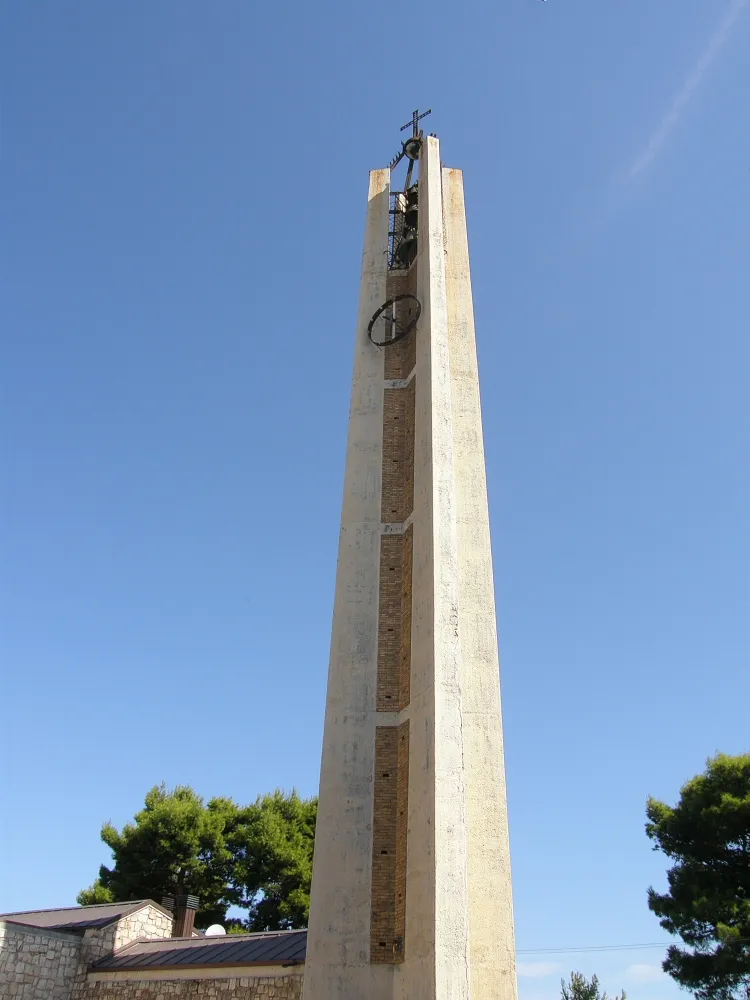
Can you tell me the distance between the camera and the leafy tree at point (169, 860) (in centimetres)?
2791

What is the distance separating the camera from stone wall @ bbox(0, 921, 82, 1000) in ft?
46.9

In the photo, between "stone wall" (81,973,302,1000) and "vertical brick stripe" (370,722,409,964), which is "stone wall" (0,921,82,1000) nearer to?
"stone wall" (81,973,302,1000)

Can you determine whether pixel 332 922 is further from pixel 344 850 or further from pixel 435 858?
pixel 435 858

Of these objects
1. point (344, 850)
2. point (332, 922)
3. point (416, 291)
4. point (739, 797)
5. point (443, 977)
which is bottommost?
point (443, 977)

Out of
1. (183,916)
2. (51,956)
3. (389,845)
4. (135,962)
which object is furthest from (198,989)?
(183,916)

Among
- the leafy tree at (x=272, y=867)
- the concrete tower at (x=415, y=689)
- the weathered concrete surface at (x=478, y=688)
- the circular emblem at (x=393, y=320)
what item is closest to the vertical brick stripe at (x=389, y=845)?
the concrete tower at (x=415, y=689)

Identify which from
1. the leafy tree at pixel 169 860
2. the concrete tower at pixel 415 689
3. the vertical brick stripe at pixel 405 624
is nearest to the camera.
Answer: the concrete tower at pixel 415 689

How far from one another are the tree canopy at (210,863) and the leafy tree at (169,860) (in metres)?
0.03

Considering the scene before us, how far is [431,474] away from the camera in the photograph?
13.4m

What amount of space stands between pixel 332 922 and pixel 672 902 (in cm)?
1367

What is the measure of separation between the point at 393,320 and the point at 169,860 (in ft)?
69.8

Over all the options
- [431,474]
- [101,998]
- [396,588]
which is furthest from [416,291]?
[101,998]

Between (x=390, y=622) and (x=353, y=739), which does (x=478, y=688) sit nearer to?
(x=390, y=622)

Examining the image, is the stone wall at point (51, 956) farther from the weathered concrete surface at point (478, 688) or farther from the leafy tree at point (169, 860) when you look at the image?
the leafy tree at point (169, 860)
